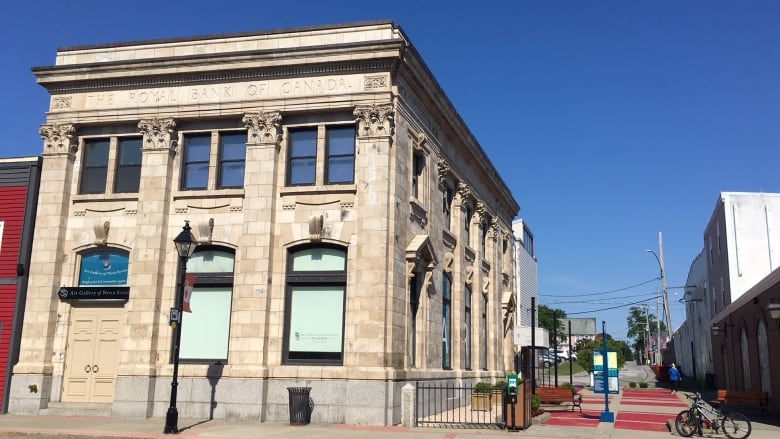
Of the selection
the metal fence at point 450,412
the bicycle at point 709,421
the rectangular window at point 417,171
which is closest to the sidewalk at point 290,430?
the bicycle at point 709,421

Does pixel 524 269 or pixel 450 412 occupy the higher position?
pixel 524 269

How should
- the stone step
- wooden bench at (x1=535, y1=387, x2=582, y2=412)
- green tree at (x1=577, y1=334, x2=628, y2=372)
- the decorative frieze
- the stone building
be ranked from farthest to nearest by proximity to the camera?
green tree at (x1=577, y1=334, x2=628, y2=372) → wooden bench at (x1=535, y1=387, x2=582, y2=412) → the stone step → the decorative frieze → the stone building

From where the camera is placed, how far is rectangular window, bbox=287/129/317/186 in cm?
2133

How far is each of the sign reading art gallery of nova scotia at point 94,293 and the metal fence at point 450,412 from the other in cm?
955

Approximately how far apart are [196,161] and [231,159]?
1230 mm

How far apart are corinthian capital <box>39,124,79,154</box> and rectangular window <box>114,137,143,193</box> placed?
1.60m

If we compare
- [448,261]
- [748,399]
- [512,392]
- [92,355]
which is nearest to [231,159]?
[92,355]

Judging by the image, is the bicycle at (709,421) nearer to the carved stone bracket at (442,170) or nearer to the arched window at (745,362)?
the carved stone bracket at (442,170)

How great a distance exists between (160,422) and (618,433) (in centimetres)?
1226

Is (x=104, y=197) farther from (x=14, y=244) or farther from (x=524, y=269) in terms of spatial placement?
(x=524, y=269)

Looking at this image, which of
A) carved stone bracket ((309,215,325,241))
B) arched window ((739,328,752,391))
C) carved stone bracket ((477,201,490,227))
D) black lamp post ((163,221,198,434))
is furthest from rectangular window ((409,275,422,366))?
arched window ((739,328,752,391))

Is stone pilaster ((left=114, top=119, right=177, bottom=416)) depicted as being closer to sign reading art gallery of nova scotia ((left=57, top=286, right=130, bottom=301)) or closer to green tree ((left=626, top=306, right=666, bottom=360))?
sign reading art gallery of nova scotia ((left=57, top=286, right=130, bottom=301))

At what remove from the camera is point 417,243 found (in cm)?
2158

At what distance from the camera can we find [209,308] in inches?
836
